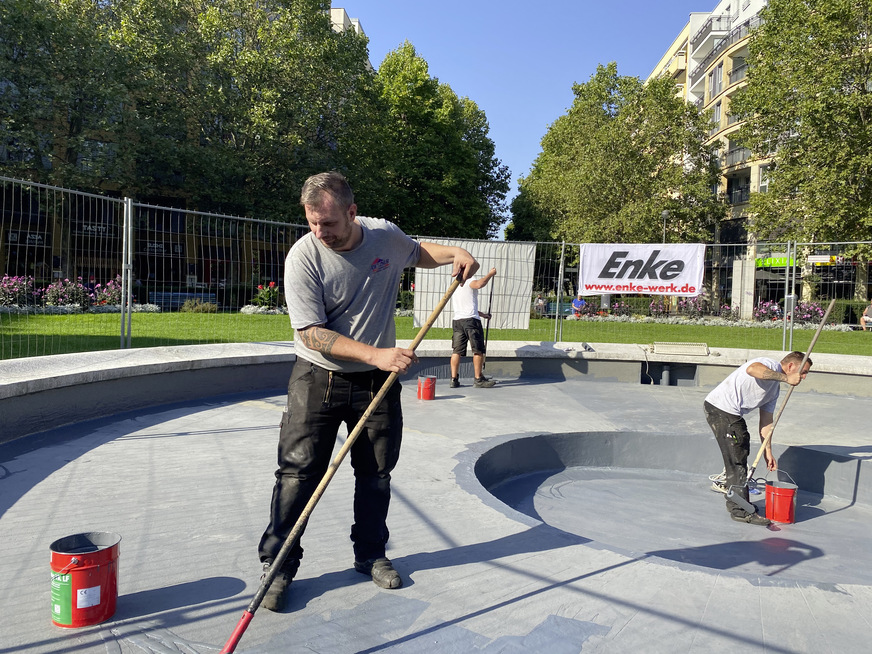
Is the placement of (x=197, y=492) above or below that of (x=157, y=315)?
below

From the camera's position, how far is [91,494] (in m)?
4.27

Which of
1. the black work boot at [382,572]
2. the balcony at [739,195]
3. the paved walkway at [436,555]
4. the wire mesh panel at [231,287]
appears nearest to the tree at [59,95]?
the wire mesh panel at [231,287]

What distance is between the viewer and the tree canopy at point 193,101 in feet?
74.0

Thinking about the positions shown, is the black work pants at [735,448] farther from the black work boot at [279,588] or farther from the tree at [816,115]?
the tree at [816,115]

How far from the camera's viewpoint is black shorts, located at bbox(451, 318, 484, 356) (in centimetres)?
897

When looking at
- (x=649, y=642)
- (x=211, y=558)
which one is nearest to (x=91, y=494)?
(x=211, y=558)

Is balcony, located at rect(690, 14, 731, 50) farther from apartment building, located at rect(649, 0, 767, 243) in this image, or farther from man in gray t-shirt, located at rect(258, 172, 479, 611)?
man in gray t-shirt, located at rect(258, 172, 479, 611)

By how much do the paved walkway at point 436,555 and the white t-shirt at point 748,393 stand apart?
0.88 m

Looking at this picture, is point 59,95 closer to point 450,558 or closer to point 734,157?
point 450,558

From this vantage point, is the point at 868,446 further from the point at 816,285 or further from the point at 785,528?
the point at 816,285

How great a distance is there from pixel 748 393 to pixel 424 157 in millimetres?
29516

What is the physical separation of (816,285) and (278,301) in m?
11.0

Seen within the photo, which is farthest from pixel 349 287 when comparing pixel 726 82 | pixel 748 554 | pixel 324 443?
pixel 726 82

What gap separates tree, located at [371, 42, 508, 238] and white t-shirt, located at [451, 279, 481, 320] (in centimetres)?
2285
